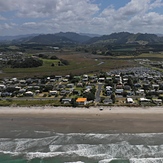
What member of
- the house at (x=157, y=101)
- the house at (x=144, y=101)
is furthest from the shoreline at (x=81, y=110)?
the house at (x=144, y=101)

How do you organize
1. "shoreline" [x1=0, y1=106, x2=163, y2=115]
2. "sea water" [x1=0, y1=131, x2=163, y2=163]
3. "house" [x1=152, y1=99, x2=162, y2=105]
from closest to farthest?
"sea water" [x1=0, y1=131, x2=163, y2=163] < "shoreline" [x1=0, y1=106, x2=163, y2=115] < "house" [x1=152, y1=99, x2=162, y2=105]

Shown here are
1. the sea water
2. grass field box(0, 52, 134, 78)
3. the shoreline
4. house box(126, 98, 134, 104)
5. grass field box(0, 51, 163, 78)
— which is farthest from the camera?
grass field box(0, 51, 163, 78)

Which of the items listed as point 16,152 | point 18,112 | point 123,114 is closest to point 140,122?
point 123,114

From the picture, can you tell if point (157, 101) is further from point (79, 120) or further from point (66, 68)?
point (66, 68)

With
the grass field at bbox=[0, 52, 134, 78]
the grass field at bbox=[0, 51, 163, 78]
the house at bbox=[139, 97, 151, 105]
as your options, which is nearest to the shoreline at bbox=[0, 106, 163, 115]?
the house at bbox=[139, 97, 151, 105]

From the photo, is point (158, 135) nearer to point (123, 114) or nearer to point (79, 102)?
point (123, 114)

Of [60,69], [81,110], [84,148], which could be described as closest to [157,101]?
[81,110]

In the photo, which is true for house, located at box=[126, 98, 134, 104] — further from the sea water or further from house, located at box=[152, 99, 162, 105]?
the sea water
